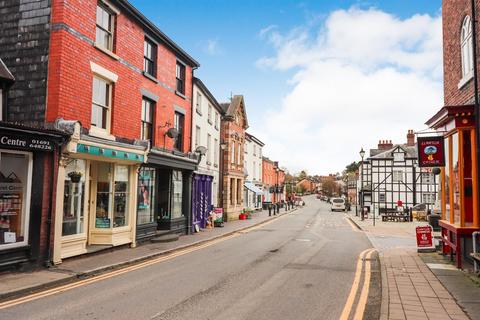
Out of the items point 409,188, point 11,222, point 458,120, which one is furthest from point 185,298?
point 409,188

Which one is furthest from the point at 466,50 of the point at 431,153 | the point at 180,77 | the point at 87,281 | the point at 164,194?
the point at 164,194

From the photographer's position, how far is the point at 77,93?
483 inches

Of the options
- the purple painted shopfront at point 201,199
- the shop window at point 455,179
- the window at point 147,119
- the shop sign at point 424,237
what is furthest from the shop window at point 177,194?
the shop window at point 455,179

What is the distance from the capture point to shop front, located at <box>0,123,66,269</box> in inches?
394

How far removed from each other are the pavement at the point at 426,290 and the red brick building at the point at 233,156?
19.2 meters

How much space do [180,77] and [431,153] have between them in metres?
12.9

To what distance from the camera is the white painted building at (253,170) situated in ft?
142

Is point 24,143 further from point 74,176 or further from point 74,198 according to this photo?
point 74,198

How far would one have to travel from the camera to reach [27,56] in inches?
472

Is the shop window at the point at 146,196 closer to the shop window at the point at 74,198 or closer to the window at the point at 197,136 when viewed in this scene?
the shop window at the point at 74,198

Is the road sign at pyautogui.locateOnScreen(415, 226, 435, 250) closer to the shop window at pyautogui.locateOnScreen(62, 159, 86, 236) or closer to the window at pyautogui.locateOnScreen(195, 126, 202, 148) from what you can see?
the shop window at pyautogui.locateOnScreen(62, 159, 86, 236)

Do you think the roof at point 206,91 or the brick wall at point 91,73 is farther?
the roof at point 206,91

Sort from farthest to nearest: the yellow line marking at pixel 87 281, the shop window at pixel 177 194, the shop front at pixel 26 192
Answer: the shop window at pixel 177 194
the shop front at pixel 26 192
the yellow line marking at pixel 87 281

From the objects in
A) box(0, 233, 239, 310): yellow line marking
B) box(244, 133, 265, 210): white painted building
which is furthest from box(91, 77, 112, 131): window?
box(244, 133, 265, 210): white painted building
